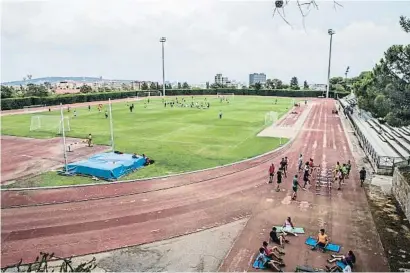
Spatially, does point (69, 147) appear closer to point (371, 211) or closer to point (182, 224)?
point (182, 224)

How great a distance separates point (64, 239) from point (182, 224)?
5039mm

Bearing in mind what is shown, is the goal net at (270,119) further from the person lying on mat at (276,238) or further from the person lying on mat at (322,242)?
the person lying on mat at (322,242)

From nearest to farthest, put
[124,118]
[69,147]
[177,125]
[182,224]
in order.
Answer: [182,224] < [69,147] < [177,125] < [124,118]

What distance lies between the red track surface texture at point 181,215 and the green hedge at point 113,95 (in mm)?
52937

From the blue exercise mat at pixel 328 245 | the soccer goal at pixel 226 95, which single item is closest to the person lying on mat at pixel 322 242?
the blue exercise mat at pixel 328 245

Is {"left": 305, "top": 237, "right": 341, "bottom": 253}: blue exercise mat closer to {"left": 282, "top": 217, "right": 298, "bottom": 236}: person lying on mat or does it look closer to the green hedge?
{"left": 282, "top": 217, "right": 298, "bottom": 236}: person lying on mat

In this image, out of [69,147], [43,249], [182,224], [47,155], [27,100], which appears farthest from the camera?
[27,100]

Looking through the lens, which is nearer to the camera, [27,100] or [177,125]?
[177,125]

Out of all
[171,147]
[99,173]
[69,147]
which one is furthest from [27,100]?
[99,173]

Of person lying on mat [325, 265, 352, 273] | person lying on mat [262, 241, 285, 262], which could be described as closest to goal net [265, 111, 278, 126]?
person lying on mat [262, 241, 285, 262]

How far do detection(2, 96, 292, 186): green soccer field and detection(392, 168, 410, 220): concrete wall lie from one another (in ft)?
37.2

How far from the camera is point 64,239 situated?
14.8 metres

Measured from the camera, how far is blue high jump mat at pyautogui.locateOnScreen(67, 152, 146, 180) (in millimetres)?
22828

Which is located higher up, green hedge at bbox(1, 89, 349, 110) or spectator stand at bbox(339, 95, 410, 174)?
green hedge at bbox(1, 89, 349, 110)
